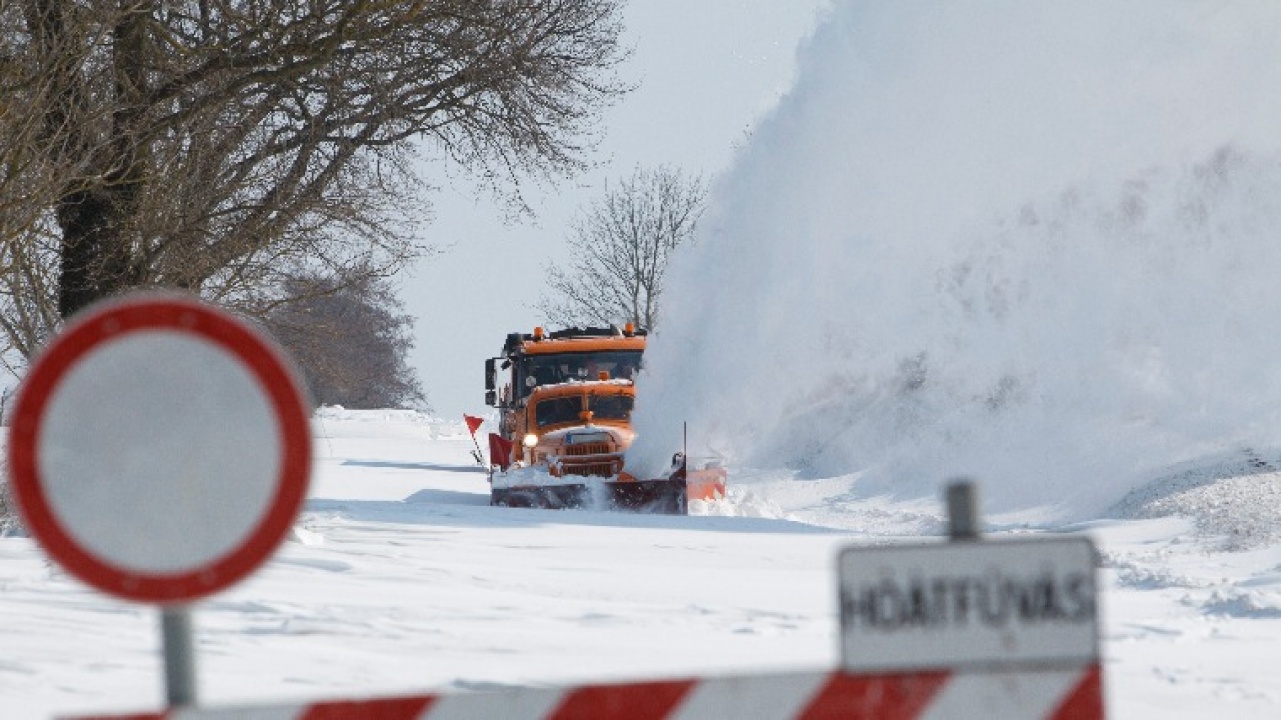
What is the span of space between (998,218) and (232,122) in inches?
382

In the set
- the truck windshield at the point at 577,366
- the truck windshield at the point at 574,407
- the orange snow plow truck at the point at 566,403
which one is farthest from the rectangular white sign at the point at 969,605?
the truck windshield at the point at 577,366

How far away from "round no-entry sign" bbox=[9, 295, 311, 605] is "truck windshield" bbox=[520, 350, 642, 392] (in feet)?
57.4

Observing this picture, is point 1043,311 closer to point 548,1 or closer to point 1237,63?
point 1237,63

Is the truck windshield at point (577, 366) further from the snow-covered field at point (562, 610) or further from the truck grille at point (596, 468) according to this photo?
the snow-covered field at point (562, 610)

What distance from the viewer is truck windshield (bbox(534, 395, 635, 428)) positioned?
19750 millimetres

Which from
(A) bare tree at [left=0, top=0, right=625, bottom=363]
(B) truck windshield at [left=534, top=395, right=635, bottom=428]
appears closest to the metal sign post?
(A) bare tree at [left=0, top=0, right=625, bottom=363]

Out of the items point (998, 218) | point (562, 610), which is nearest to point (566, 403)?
point (998, 218)

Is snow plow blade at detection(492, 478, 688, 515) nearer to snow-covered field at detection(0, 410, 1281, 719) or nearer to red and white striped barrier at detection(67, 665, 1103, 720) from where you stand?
snow-covered field at detection(0, 410, 1281, 719)

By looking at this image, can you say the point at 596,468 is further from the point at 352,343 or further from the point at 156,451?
the point at 352,343

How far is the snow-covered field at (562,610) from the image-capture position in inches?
232

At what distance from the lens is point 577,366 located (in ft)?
66.0

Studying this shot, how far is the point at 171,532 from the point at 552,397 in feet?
56.4

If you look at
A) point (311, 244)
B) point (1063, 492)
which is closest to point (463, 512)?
point (311, 244)

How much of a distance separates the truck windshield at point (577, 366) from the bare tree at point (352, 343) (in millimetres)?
1800
